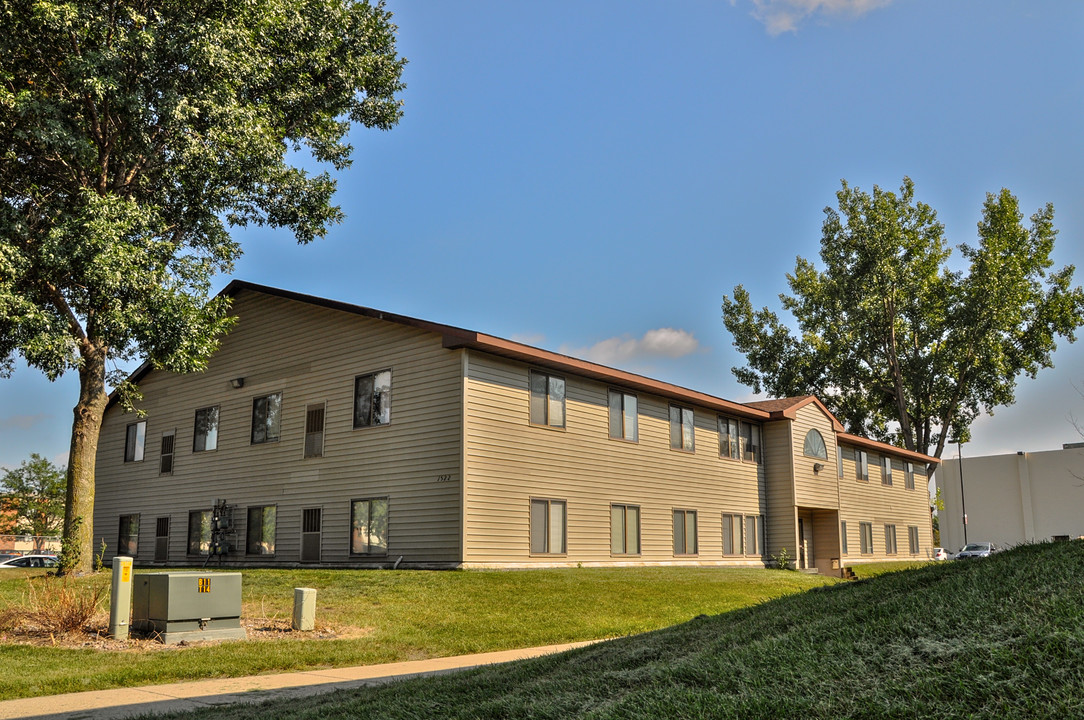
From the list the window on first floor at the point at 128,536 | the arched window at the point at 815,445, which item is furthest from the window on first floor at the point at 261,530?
the arched window at the point at 815,445

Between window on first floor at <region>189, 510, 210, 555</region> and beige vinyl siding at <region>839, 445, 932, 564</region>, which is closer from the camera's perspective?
window on first floor at <region>189, 510, 210, 555</region>

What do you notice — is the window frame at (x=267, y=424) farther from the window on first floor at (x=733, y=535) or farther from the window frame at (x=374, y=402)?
the window on first floor at (x=733, y=535)

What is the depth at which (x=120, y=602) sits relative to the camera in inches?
479

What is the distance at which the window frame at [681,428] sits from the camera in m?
27.8

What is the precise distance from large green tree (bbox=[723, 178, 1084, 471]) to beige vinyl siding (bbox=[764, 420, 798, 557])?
16136mm

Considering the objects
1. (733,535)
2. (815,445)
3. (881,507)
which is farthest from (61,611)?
(881,507)

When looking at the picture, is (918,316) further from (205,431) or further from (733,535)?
(205,431)

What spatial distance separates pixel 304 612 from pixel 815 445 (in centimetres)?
2457

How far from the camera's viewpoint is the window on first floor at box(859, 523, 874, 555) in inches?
1503

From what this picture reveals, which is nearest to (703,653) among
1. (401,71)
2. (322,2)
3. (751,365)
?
(322,2)

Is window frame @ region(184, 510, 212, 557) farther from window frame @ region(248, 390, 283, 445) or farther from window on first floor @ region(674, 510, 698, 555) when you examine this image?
window on first floor @ region(674, 510, 698, 555)

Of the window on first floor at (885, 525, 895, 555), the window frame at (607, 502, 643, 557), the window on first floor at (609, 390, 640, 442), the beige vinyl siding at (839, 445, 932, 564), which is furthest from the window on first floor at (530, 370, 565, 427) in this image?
the window on first floor at (885, 525, 895, 555)

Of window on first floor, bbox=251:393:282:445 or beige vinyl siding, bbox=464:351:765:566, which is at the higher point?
window on first floor, bbox=251:393:282:445

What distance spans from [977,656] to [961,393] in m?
48.4
